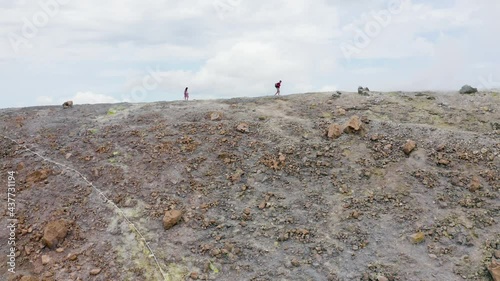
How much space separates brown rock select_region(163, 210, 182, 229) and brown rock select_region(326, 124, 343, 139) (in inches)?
230

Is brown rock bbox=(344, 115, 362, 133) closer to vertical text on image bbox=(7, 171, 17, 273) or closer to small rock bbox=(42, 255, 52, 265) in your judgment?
small rock bbox=(42, 255, 52, 265)

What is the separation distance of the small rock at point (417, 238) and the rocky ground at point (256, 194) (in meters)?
0.04

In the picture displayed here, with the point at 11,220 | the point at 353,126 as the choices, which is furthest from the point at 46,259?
the point at 353,126

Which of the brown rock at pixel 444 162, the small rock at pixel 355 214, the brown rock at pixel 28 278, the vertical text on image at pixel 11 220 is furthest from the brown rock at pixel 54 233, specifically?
the brown rock at pixel 444 162

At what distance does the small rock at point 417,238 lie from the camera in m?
9.70

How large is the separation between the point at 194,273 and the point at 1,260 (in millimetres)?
4796

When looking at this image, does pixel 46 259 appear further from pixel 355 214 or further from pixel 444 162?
pixel 444 162

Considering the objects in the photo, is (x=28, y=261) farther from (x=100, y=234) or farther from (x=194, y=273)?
(x=194, y=273)

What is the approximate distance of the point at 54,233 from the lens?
32.9ft

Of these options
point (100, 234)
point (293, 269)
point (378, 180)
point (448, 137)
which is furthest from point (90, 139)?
point (448, 137)

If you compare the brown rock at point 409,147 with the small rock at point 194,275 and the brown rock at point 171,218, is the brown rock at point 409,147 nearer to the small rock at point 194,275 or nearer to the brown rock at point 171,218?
the brown rock at point 171,218

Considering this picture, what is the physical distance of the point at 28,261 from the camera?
386 inches

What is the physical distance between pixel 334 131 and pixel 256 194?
3.92m

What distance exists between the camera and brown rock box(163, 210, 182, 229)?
1034 centimetres
